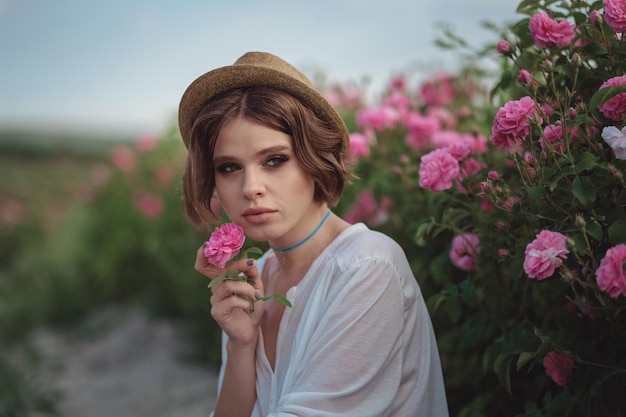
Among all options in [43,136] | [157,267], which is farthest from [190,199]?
[43,136]

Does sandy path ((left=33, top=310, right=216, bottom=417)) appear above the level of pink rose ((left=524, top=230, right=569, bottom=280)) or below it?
below

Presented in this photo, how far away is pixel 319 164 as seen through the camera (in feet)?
7.04

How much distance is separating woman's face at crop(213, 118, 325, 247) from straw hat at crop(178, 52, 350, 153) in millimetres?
150

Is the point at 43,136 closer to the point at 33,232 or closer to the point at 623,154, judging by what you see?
the point at 33,232

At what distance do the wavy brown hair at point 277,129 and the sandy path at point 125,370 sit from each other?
8.06ft

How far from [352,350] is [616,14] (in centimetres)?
116

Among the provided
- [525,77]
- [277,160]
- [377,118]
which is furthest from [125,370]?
[525,77]

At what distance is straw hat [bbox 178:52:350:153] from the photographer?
6.89 feet

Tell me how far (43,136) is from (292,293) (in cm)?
1614

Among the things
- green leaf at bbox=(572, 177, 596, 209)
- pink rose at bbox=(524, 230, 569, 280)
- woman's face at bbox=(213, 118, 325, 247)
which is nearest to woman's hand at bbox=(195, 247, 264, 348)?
woman's face at bbox=(213, 118, 325, 247)

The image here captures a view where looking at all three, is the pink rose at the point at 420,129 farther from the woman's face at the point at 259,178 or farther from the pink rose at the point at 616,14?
the pink rose at the point at 616,14

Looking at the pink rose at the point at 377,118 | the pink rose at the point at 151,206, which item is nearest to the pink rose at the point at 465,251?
the pink rose at the point at 377,118

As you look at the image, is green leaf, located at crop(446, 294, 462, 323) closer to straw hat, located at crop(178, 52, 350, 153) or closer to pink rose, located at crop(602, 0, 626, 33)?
straw hat, located at crop(178, 52, 350, 153)

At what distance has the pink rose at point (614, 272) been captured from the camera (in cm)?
154
